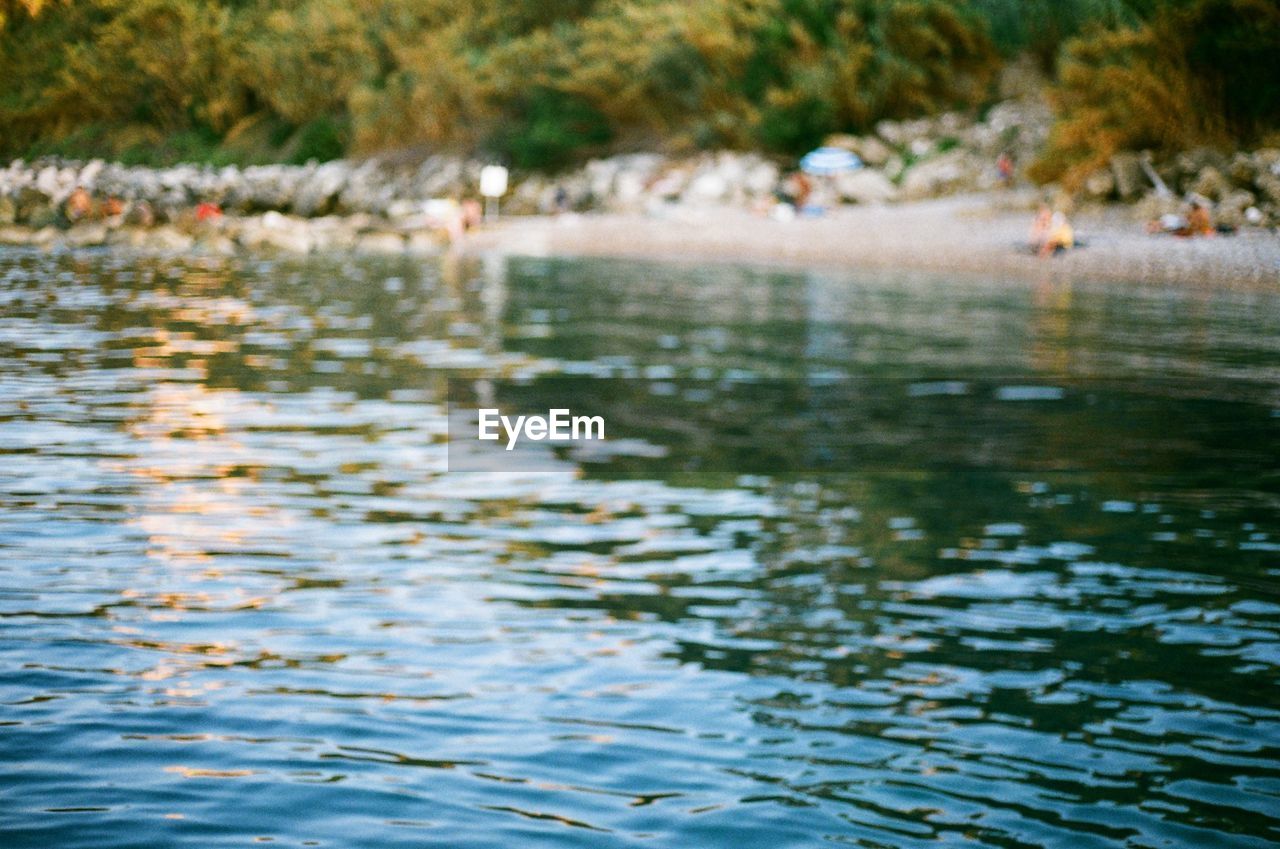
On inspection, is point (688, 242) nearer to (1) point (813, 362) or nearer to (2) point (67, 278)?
(2) point (67, 278)

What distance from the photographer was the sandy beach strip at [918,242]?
113 feet

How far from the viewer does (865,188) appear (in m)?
49.6

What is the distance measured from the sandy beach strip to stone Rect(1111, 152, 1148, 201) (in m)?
0.49

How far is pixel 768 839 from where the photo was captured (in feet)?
20.9

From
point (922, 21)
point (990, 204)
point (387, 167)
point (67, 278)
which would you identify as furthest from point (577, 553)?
point (387, 167)

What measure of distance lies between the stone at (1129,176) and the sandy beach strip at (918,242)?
1.60ft

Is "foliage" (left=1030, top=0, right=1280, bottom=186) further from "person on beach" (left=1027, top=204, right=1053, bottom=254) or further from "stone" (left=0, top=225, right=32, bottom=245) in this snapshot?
"stone" (left=0, top=225, right=32, bottom=245)

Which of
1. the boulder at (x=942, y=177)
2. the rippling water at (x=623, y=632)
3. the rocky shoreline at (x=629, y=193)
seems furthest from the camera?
the boulder at (x=942, y=177)

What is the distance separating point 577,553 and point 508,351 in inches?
487

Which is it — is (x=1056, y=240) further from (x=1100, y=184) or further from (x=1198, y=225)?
(x=1100, y=184)

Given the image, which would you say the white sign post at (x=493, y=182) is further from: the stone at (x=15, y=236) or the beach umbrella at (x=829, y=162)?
the stone at (x=15, y=236)

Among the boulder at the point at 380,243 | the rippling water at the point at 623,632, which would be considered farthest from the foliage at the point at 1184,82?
the rippling water at the point at 623,632

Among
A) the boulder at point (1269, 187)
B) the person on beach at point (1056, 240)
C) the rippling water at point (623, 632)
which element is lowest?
the rippling water at point (623, 632)

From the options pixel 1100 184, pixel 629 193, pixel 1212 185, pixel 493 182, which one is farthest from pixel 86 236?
pixel 1212 185
